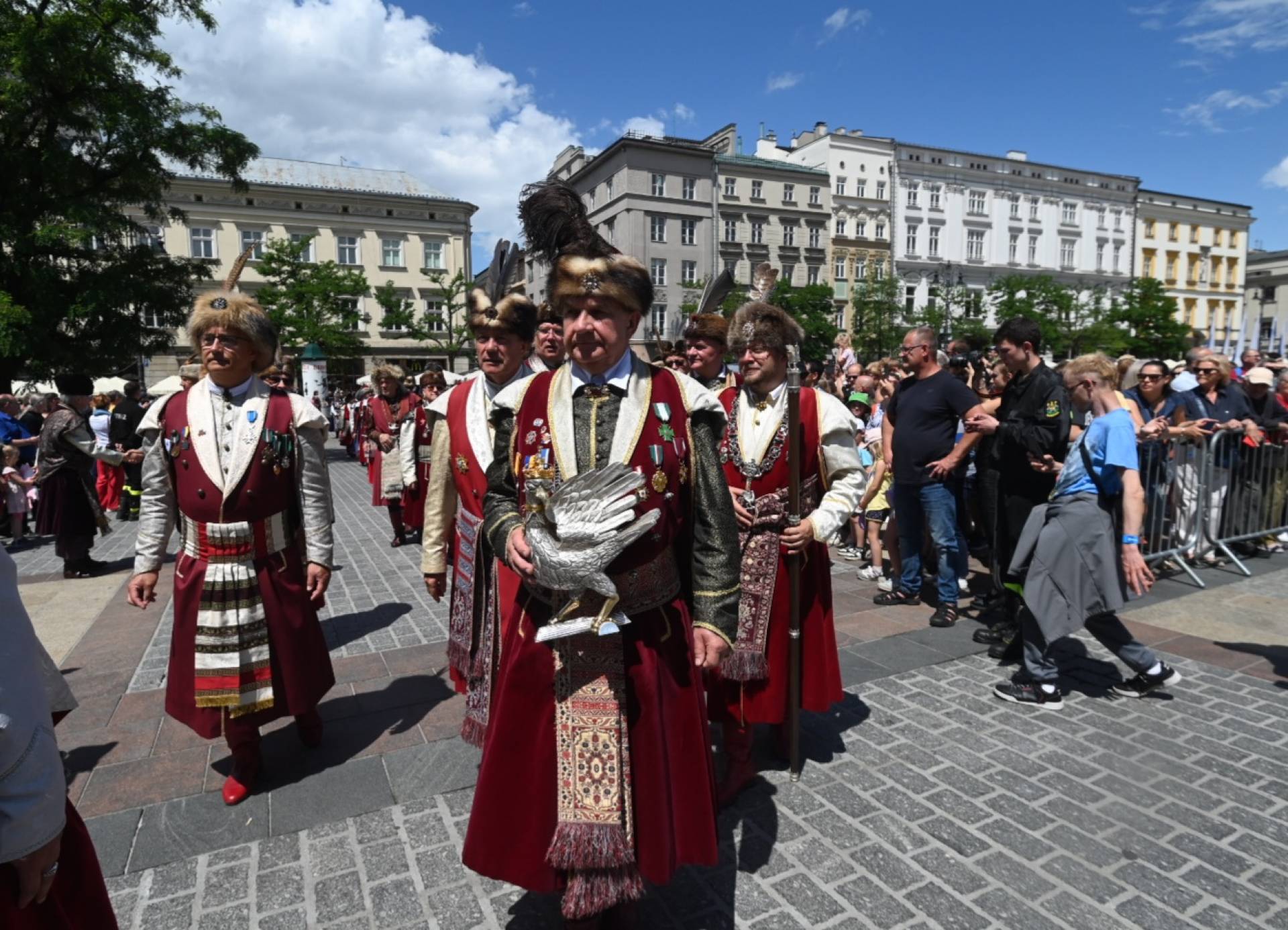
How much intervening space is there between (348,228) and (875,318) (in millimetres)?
35189

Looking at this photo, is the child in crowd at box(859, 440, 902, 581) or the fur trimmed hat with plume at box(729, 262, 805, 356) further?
the child in crowd at box(859, 440, 902, 581)

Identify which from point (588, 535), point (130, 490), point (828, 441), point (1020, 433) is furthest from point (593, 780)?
point (130, 490)

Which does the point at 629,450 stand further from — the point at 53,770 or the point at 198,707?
the point at 198,707

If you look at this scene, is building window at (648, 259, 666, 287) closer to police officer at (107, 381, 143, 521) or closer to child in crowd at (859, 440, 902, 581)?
police officer at (107, 381, 143, 521)

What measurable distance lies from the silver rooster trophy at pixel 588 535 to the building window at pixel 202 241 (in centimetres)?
5276

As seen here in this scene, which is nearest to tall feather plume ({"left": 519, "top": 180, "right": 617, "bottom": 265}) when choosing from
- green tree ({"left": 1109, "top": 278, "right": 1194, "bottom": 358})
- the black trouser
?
the black trouser

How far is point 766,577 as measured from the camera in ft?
11.3

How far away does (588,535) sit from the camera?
2.01m

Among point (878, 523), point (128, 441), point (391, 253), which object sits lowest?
point (878, 523)

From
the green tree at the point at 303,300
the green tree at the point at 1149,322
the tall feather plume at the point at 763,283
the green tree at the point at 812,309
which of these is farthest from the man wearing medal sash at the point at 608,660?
the green tree at the point at 1149,322

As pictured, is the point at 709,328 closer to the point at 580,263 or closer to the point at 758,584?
the point at 758,584

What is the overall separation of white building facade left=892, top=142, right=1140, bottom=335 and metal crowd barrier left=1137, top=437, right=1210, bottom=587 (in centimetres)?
5149

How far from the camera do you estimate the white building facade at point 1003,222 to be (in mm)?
58000

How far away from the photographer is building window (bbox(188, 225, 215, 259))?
1806 inches
